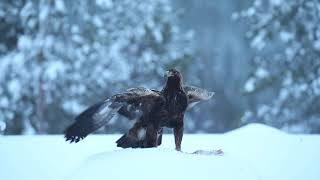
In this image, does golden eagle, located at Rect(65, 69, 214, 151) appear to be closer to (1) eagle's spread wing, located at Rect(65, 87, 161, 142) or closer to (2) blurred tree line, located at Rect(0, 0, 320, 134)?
(1) eagle's spread wing, located at Rect(65, 87, 161, 142)

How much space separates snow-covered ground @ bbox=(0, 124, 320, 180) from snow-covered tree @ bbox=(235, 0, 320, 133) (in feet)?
23.5

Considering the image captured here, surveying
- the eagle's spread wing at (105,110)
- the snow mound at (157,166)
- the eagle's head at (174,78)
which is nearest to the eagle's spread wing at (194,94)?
the eagle's head at (174,78)

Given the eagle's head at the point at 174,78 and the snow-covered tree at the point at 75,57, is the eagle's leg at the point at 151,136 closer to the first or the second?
the eagle's head at the point at 174,78

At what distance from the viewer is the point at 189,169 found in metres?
3.74

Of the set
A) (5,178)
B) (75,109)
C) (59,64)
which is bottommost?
(5,178)

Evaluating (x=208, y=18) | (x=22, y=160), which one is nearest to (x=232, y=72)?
(x=208, y=18)

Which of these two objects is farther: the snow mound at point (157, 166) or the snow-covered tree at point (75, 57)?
the snow-covered tree at point (75, 57)

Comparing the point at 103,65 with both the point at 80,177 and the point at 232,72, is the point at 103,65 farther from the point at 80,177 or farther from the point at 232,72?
the point at 80,177

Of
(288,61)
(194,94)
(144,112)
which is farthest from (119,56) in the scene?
(144,112)

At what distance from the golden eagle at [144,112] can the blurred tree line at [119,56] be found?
351 inches

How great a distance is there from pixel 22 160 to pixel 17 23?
8.61 metres

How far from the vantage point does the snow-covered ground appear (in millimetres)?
3779

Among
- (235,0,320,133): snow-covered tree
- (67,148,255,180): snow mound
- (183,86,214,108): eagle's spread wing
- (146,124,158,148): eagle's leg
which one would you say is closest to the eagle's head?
(183,86,214,108): eagle's spread wing

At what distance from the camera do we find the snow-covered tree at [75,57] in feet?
43.7
